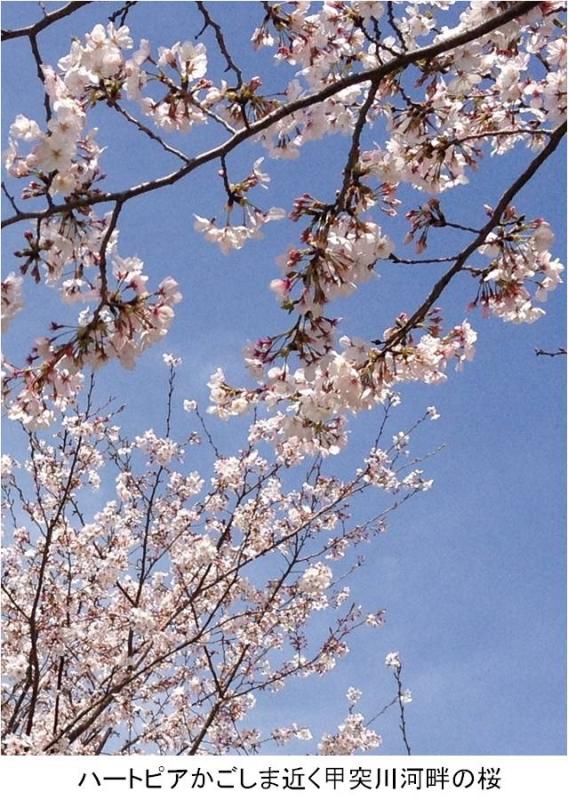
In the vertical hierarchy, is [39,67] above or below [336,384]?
above

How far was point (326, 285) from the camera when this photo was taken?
2.85 meters

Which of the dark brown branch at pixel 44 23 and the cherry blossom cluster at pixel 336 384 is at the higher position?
the dark brown branch at pixel 44 23

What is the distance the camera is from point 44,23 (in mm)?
3029

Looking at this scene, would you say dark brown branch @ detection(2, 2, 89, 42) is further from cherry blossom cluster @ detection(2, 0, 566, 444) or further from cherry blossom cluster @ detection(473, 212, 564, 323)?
cherry blossom cluster @ detection(473, 212, 564, 323)

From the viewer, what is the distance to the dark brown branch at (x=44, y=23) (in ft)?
9.86

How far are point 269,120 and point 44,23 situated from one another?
1113mm

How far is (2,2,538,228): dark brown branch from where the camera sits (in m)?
2.60

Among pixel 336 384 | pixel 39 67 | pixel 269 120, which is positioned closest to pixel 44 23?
pixel 39 67

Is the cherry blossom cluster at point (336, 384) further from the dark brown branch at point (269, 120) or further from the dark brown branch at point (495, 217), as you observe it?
the dark brown branch at point (269, 120)

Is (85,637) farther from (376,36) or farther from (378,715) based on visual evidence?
(376,36)

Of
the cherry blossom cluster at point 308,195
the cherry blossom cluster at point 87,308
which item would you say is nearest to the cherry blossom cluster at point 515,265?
the cherry blossom cluster at point 308,195

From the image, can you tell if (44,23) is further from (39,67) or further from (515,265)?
(515,265)

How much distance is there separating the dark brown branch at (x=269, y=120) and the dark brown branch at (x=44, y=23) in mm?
865
